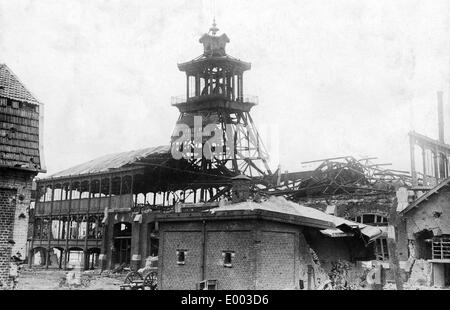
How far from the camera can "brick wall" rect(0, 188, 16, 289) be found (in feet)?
59.4

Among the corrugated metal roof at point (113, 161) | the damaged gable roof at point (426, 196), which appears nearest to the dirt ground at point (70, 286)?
the corrugated metal roof at point (113, 161)

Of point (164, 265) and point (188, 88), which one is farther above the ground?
point (188, 88)

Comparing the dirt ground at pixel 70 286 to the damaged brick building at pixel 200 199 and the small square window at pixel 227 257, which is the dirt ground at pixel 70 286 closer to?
the damaged brick building at pixel 200 199

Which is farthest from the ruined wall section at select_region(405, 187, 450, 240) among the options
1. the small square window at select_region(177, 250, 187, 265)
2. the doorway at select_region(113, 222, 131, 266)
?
the doorway at select_region(113, 222, 131, 266)

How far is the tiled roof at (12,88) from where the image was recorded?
1916 cm

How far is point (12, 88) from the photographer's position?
767 inches

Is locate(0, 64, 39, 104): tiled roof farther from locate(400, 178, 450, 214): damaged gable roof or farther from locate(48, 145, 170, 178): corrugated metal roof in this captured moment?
locate(48, 145, 170, 178): corrugated metal roof

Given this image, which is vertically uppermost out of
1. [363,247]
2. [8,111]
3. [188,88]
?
[188,88]

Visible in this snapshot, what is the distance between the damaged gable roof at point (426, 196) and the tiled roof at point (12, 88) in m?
19.5

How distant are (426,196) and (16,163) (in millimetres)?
20088
